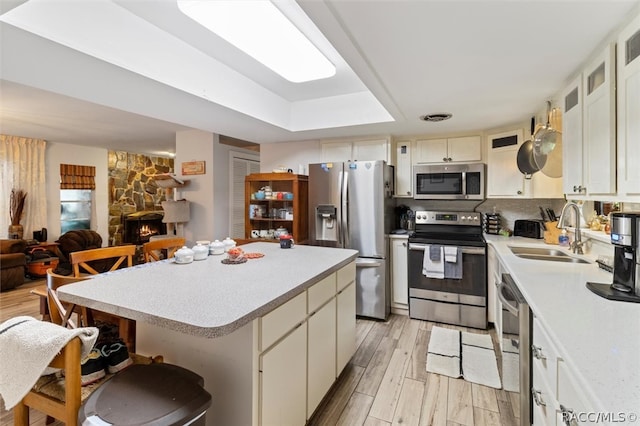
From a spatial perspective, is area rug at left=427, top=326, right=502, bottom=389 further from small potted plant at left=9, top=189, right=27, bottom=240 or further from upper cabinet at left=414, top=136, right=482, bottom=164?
small potted plant at left=9, top=189, right=27, bottom=240

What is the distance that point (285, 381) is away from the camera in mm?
1442

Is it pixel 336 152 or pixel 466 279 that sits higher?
pixel 336 152

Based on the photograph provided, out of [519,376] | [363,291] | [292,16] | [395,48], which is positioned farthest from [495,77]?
[363,291]

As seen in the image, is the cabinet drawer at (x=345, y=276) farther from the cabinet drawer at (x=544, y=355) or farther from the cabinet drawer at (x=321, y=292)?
the cabinet drawer at (x=544, y=355)

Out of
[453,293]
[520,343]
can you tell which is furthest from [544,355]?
[453,293]

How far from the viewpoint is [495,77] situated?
2027 millimetres

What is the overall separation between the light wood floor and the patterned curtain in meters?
4.73

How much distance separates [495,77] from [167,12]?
7.29ft

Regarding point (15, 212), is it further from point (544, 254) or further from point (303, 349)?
point (544, 254)

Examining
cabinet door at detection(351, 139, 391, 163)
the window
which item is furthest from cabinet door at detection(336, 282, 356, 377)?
the window

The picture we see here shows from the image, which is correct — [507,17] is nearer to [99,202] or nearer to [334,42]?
[334,42]

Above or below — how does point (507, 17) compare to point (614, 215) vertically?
above

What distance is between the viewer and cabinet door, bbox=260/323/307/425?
1311 millimetres

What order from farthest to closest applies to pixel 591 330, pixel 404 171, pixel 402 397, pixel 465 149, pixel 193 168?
pixel 193 168, pixel 404 171, pixel 465 149, pixel 402 397, pixel 591 330
